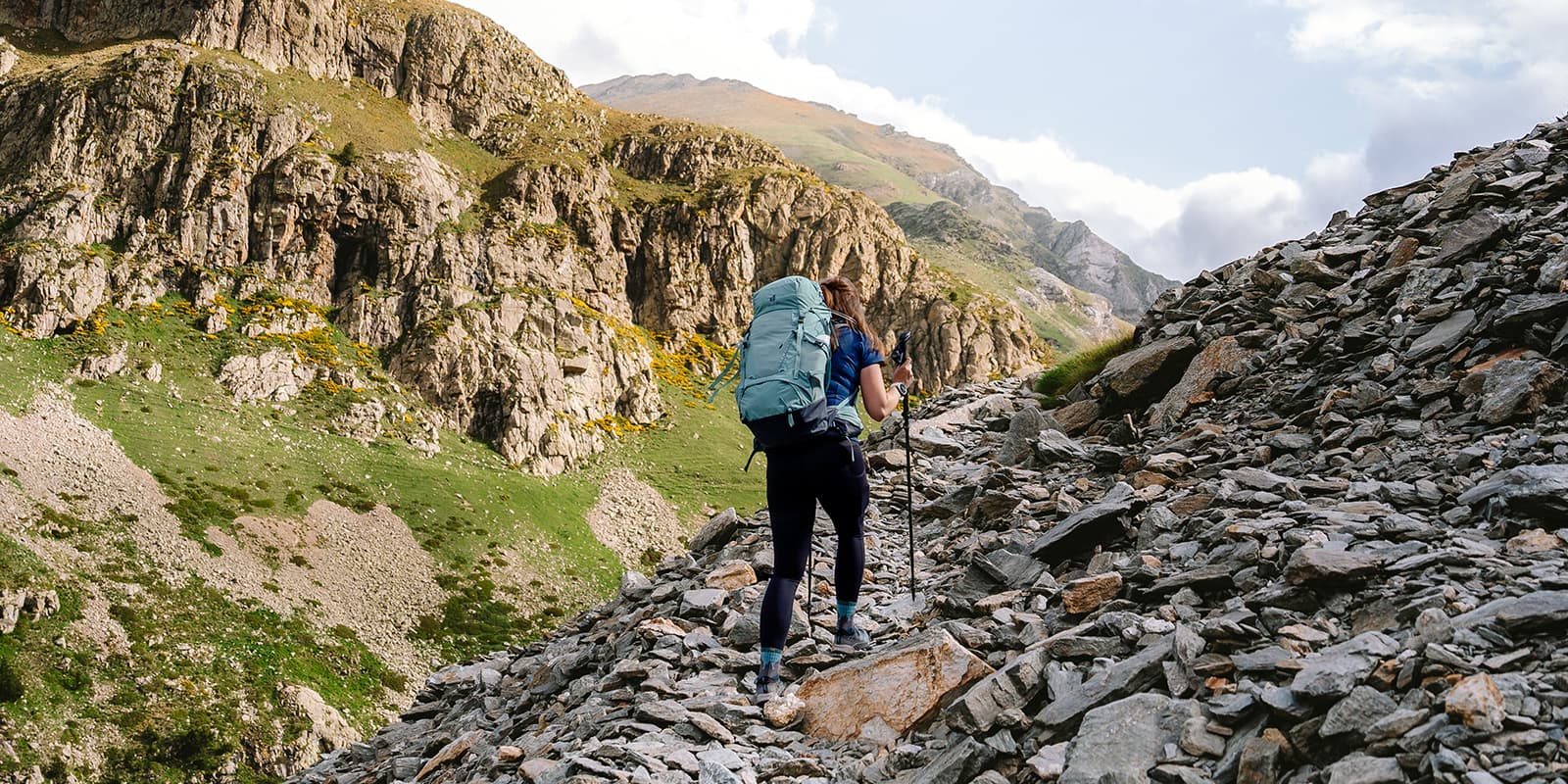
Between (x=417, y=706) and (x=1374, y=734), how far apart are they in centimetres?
1421

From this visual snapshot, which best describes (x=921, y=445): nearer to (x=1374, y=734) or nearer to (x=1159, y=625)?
(x=1159, y=625)

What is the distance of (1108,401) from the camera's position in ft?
56.3

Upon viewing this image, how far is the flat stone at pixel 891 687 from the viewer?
7977mm

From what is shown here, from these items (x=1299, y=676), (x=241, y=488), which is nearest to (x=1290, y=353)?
(x=1299, y=676)

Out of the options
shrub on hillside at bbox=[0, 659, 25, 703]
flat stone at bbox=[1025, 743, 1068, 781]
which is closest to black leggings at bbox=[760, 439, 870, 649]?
flat stone at bbox=[1025, 743, 1068, 781]

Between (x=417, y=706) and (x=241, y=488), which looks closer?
(x=417, y=706)

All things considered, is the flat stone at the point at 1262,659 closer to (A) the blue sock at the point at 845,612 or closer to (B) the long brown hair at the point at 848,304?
(A) the blue sock at the point at 845,612

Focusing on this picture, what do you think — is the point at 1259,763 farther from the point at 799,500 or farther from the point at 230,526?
the point at 230,526

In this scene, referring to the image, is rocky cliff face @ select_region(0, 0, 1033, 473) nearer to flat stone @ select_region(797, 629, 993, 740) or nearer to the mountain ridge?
the mountain ridge

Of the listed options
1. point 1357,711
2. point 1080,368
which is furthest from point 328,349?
point 1357,711

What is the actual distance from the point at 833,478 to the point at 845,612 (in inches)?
77.7

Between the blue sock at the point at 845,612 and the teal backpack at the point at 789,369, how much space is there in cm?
219

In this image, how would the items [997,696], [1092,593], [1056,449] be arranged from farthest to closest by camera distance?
[1056,449] → [1092,593] → [997,696]

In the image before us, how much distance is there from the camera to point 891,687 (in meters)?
8.22
